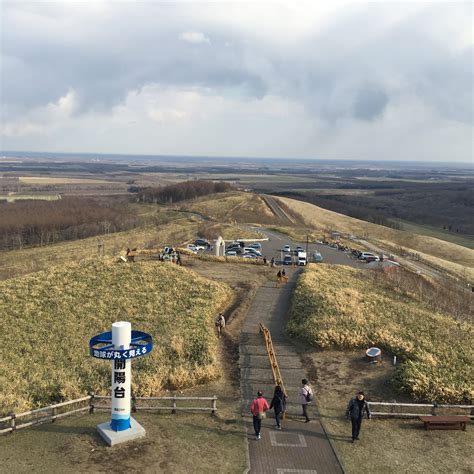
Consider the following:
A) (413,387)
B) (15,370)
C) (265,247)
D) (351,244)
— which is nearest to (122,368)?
(15,370)

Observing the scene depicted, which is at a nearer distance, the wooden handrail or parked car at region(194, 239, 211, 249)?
the wooden handrail

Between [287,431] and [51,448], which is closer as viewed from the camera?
[51,448]

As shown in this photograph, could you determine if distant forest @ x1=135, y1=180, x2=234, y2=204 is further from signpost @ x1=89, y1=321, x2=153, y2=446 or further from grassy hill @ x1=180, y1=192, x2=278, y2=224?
signpost @ x1=89, y1=321, x2=153, y2=446

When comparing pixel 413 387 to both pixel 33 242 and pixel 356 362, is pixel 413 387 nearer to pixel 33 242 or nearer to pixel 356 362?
pixel 356 362

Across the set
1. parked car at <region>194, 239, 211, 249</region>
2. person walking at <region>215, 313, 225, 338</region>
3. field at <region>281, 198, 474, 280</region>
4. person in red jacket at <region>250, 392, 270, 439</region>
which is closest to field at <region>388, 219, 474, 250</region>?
field at <region>281, 198, 474, 280</region>

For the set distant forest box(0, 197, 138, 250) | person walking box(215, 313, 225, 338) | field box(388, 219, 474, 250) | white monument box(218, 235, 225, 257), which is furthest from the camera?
field box(388, 219, 474, 250)

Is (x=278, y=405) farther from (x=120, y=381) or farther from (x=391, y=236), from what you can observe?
(x=391, y=236)
